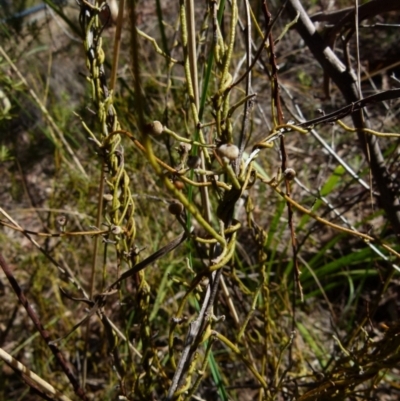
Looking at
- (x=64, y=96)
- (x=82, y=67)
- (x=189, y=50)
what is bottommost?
(x=189, y=50)

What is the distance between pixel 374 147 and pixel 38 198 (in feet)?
5.62

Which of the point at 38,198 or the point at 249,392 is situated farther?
the point at 38,198

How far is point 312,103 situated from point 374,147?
141cm

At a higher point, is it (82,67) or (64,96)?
(82,67)

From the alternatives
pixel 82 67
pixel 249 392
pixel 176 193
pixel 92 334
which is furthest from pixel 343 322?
pixel 82 67

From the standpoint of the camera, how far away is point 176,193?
324mm

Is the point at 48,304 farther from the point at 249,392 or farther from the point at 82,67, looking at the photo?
the point at 82,67

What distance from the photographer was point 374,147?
810mm

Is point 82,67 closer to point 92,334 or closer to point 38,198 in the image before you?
point 38,198

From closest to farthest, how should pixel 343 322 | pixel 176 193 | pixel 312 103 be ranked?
1. pixel 176 193
2. pixel 343 322
3. pixel 312 103

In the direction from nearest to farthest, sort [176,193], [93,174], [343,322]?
[176,193] < [343,322] < [93,174]

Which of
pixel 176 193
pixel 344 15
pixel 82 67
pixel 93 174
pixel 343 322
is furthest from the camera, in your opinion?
pixel 82 67

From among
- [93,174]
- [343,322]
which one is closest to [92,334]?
[93,174]

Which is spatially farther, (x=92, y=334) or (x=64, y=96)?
(x=64, y=96)
